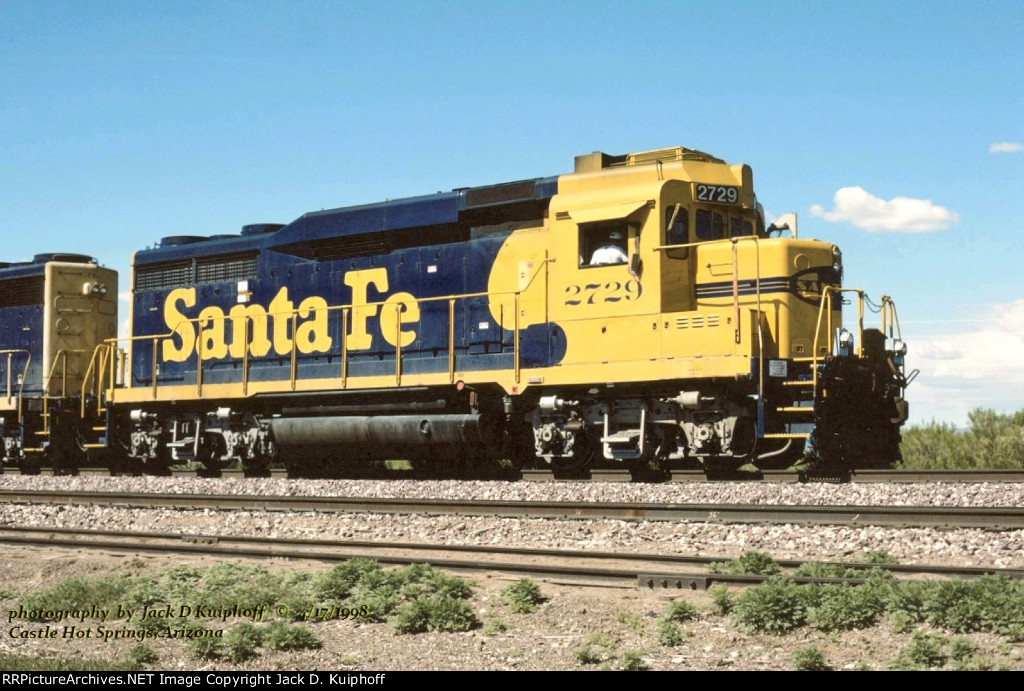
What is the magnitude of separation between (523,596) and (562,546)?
2.78 m

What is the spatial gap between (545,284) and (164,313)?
7.53 meters

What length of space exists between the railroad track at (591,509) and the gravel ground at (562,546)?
279mm

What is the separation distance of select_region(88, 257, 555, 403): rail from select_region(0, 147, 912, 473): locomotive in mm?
40

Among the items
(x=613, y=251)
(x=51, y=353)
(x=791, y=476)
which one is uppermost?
(x=613, y=251)

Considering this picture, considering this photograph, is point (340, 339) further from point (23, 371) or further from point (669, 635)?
point (669, 635)

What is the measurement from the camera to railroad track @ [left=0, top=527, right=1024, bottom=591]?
775 centimetres

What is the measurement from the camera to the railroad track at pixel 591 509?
9719 mm

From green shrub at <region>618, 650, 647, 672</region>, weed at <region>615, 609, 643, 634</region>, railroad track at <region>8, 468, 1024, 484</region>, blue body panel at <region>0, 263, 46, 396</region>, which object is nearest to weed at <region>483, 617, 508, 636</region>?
weed at <region>615, 609, 643, 634</region>

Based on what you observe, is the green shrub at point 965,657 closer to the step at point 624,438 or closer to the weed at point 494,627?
the weed at point 494,627

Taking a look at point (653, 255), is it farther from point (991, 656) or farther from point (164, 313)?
point (164, 313)

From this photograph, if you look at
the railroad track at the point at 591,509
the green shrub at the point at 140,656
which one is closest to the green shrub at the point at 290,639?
the green shrub at the point at 140,656

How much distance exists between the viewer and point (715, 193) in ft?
45.2

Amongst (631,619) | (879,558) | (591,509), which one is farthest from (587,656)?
(591,509)
